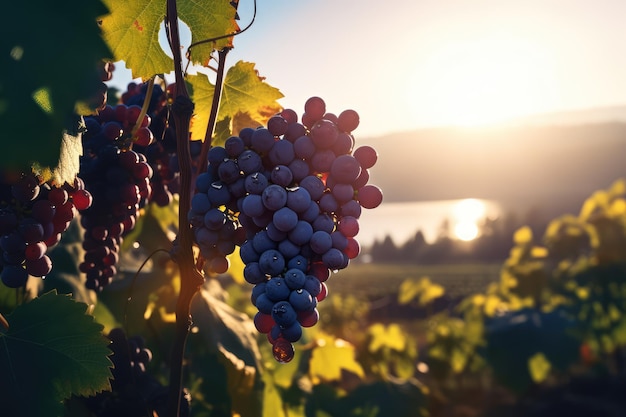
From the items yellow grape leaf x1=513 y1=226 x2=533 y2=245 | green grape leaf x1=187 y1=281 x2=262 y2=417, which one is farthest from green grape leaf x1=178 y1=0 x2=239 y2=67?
yellow grape leaf x1=513 y1=226 x2=533 y2=245

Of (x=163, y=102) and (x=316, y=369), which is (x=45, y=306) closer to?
(x=163, y=102)

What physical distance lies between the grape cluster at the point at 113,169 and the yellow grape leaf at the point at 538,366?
3.53m

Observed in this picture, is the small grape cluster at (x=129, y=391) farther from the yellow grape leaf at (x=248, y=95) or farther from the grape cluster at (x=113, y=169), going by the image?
the yellow grape leaf at (x=248, y=95)

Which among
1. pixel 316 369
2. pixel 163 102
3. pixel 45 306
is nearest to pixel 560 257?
pixel 316 369

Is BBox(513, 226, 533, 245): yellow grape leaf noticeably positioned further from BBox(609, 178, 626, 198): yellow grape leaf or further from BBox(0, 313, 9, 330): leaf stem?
BBox(0, 313, 9, 330): leaf stem

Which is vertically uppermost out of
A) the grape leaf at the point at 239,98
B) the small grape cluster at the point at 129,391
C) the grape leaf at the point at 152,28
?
the grape leaf at the point at 152,28

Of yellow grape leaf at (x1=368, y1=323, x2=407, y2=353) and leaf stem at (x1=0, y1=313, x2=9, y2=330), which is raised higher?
leaf stem at (x1=0, y1=313, x2=9, y2=330)

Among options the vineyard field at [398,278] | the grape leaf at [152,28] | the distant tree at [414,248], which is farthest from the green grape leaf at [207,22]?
the distant tree at [414,248]

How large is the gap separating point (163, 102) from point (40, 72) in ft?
→ 2.29

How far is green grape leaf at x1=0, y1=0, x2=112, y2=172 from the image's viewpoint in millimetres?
603

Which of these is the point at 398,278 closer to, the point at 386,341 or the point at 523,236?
the point at 523,236

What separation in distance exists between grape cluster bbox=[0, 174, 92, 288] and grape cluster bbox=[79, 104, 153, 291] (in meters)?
0.12

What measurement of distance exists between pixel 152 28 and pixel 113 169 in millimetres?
275

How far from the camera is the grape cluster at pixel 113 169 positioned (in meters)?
1.10
